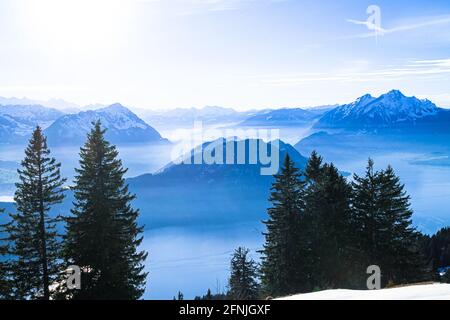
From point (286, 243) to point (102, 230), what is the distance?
12054mm

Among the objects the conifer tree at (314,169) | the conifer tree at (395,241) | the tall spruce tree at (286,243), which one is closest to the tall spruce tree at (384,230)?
the conifer tree at (395,241)

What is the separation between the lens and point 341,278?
25.5 metres

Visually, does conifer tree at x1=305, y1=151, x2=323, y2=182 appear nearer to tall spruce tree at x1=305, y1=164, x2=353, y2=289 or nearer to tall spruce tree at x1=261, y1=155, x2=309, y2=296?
tall spruce tree at x1=305, y1=164, x2=353, y2=289

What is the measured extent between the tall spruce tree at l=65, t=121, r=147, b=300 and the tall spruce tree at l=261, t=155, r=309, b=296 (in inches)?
358

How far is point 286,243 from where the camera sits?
26812mm

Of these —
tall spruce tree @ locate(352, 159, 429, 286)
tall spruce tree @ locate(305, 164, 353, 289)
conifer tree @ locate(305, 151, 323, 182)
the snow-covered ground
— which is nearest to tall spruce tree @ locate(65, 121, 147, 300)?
tall spruce tree @ locate(305, 164, 353, 289)

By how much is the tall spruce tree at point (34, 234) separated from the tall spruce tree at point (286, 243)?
13.4 metres

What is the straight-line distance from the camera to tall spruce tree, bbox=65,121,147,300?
2102 cm

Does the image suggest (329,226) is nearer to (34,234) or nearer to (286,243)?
(286,243)
